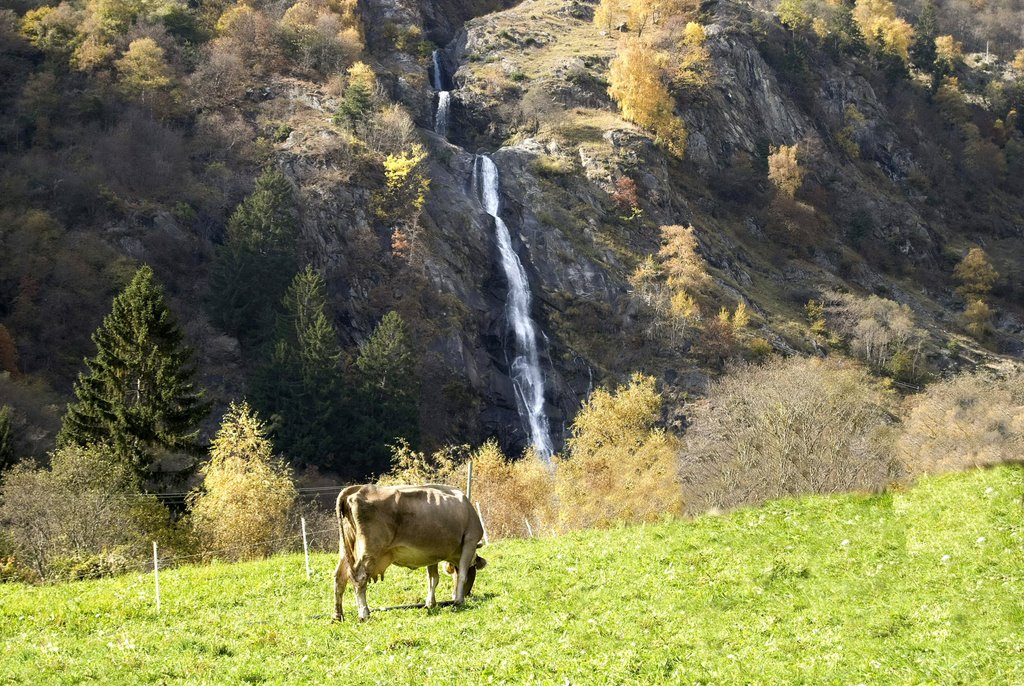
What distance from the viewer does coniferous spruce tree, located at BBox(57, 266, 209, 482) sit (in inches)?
1766

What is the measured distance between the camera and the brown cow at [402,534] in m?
17.0

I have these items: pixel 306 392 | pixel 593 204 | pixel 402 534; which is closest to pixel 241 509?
pixel 402 534

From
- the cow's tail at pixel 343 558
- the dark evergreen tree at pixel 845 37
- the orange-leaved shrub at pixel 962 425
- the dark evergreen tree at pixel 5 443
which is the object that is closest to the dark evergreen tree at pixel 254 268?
the dark evergreen tree at pixel 5 443

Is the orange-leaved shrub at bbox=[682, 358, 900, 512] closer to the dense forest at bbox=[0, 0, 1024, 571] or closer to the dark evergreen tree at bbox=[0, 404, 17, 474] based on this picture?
the dense forest at bbox=[0, 0, 1024, 571]

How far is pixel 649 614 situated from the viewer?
15.9 m

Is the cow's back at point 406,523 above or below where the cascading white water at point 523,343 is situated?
above

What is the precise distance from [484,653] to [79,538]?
975 inches

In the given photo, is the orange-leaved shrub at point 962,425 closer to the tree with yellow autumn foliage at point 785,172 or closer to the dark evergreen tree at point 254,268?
the dark evergreen tree at point 254,268

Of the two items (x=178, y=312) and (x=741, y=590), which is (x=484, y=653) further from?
(x=178, y=312)

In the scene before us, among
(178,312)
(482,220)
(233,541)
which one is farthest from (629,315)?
(233,541)

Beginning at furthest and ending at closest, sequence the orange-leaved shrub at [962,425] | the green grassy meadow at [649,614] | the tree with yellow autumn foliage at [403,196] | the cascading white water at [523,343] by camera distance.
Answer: the tree with yellow autumn foliage at [403,196], the cascading white water at [523,343], the orange-leaved shrub at [962,425], the green grassy meadow at [649,614]

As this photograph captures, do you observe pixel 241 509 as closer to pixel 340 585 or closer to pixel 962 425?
pixel 340 585

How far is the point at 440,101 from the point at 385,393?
62.7 metres

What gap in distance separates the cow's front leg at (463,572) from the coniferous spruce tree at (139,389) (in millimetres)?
30487
